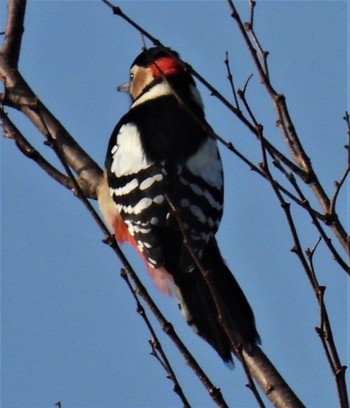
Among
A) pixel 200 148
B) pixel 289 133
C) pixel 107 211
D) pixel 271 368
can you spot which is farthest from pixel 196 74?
pixel 107 211

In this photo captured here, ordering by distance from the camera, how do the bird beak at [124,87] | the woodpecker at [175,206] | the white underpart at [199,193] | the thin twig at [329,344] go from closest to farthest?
the thin twig at [329,344], the woodpecker at [175,206], the white underpart at [199,193], the bird beak at [124,87]

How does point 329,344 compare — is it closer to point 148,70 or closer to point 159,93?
point 159,93

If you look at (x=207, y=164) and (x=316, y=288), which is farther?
(x=207, y=164)

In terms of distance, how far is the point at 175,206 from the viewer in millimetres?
4176

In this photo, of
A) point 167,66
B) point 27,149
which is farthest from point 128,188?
point 167,66

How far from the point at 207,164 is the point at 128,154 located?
1.26 feet

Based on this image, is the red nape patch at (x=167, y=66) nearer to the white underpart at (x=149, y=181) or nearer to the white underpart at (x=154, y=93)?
the white underpart at (x=154, y=93)

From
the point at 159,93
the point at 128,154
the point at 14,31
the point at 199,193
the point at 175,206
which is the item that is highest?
the point at 14,31

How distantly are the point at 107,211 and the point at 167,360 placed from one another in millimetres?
2128

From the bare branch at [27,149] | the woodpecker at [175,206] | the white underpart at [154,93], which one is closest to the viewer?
the bare branch at [27,149]

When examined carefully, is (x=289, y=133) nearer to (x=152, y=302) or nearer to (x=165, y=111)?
(x=152, y=302)

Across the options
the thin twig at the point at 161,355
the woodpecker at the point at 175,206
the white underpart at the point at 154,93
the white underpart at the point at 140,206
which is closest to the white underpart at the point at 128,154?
the woodpecker at the point at 175,206

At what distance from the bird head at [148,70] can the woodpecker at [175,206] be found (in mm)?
494

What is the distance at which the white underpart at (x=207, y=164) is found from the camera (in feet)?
15.3
